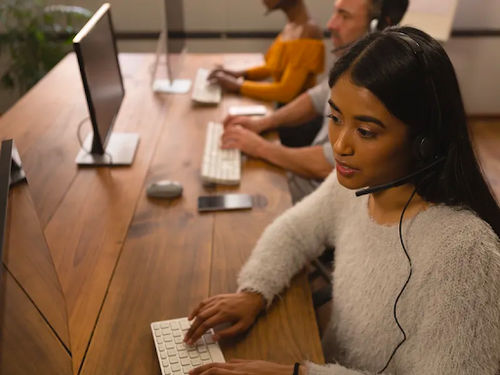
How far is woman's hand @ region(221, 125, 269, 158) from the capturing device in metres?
1.65

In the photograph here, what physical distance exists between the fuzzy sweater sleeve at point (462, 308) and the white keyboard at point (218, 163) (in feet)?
2.55

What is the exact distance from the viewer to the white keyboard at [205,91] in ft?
6.81

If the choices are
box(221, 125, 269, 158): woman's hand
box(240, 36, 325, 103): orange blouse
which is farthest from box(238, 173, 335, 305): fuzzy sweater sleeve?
box(240, 36, 325, 103): orange blouse

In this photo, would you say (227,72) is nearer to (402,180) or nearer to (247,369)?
(402,180)

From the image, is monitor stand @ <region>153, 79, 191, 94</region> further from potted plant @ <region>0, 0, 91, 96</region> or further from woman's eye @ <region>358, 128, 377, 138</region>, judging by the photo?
woman's eye @ <region>358, 128, 377, 138</region>

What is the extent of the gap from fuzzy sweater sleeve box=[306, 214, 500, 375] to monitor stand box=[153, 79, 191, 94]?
159 cm

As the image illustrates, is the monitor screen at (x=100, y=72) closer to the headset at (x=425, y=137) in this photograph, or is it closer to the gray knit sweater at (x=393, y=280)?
the gray knit sweater at (x=393, y=280)

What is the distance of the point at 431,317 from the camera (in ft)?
2.60

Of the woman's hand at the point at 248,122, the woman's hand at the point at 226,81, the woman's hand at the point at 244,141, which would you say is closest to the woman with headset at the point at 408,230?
the woman's hand at the point at 244,141

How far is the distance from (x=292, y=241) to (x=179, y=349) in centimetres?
38

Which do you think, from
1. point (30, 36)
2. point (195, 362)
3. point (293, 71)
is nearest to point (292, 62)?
point (293, 71)

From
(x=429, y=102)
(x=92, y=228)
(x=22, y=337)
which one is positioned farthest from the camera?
(x=92, y=228)

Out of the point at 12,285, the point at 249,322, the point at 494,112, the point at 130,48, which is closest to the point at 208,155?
the point at 249,322

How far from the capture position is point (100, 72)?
58.6 inches
